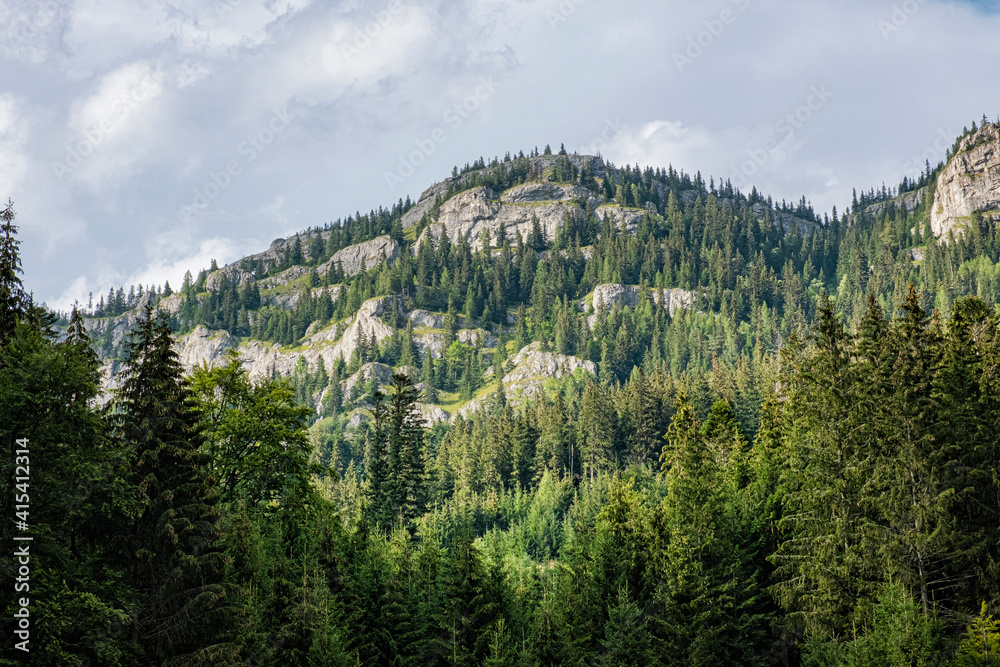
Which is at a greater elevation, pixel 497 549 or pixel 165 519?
pixel 165 519

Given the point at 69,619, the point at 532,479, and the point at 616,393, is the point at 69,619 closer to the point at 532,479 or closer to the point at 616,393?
the point at 532,479

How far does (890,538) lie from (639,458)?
230 feet

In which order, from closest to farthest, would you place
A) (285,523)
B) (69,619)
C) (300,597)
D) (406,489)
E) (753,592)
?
(69,619)
(300,597)
(285,523)
(753,592)
(406,489)

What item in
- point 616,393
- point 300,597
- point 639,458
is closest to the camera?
point 300,597

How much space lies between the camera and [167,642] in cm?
2750

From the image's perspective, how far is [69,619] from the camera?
891 inches

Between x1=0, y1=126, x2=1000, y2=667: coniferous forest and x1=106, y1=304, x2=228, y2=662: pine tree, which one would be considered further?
x1=106, y1=304, x2=228, y2=662: pine tree

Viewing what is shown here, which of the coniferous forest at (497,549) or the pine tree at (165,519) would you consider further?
the pine tree at (165,519)

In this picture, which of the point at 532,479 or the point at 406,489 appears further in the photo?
the point at 532,479

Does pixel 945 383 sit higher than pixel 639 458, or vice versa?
pixel 945 383

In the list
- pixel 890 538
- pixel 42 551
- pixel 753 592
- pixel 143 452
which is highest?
pixel 143 452

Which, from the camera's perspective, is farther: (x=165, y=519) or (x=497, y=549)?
(x=497, y=549)

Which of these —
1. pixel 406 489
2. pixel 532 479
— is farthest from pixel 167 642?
pixel 532 479

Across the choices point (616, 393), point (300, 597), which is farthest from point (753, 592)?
point (616, 393)
